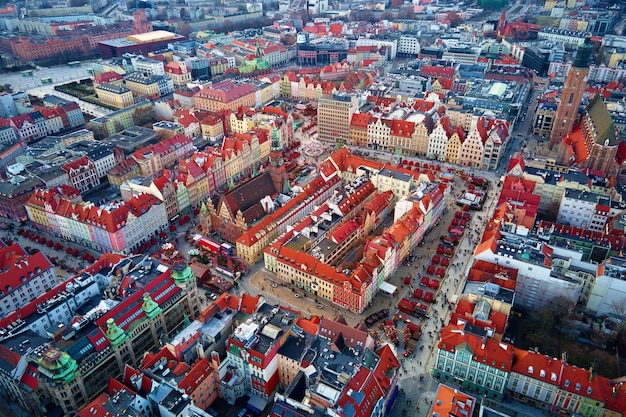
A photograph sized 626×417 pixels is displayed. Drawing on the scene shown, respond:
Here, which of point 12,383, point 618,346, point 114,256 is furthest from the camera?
point 114,256

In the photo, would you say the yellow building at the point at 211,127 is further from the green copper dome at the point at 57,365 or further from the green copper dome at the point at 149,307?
the green copper dome at the point at 57,365

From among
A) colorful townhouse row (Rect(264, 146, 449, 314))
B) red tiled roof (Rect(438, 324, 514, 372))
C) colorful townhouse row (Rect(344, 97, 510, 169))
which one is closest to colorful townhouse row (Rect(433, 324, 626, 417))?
red tiled roof (Rect(438, 324, 514, 372))

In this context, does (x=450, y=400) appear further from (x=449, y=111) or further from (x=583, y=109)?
(x=583, y=109)

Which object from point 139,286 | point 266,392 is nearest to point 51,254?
point 139,286

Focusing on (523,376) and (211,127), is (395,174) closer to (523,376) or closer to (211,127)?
(523,376)

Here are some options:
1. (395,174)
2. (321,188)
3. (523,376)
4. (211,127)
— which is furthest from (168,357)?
(211,127)

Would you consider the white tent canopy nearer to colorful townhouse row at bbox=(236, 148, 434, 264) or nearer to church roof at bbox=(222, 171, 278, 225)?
colorful townhouse row at bbox=(236, 148, 434, 264)
